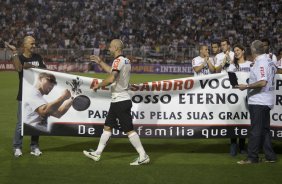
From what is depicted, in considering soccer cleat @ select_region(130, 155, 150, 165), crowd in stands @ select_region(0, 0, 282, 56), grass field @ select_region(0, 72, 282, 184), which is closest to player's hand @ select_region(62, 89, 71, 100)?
grass field @ select_region(0, 72, 282, 184)

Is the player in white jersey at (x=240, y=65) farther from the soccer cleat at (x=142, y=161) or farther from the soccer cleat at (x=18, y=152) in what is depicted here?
the soccer cleat at (x=18, y=152)

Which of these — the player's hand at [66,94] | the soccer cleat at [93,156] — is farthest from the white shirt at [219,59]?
the soccer cleat at [93,156]

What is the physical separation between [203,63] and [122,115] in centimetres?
264

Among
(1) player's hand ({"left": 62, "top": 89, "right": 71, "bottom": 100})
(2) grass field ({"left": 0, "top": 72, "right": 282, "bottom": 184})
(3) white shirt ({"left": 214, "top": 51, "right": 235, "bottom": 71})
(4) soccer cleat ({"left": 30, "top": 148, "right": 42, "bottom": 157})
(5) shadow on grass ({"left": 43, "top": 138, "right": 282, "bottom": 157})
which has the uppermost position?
(3) white shirt ({"left": 214, "top": 51, "right": 235, "bottom": 71})

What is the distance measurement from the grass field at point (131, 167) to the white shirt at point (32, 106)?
2.14 ft

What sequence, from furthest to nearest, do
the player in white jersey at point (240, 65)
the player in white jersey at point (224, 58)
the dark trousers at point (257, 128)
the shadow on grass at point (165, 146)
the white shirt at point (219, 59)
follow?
the white shirt at point (219, 59) → the player in white jersey at point (224, 58) → the shadow on grass at point (165, 146) → the player in white jersey at point (240, 65) → the dark trousers at point (257, 128)

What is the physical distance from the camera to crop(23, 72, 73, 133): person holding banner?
9117 mm

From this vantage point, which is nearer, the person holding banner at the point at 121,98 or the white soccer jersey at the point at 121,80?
the white soccer jersey at the point at 121,80

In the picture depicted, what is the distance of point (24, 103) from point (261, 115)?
14.0 feet

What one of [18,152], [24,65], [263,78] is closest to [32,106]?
[24,65]

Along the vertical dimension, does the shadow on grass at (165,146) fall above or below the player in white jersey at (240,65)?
below

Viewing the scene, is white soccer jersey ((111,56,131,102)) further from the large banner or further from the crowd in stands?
the crowd in stands

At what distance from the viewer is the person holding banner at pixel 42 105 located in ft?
29.9

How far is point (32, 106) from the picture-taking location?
9.13m
